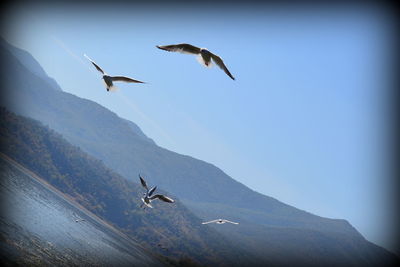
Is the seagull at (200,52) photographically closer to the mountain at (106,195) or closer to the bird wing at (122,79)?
the bird wing at (122,79)

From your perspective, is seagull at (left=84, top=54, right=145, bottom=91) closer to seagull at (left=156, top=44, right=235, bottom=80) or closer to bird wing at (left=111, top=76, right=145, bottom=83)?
bird wing at (left=111, top=76, right=145, bottom=83)

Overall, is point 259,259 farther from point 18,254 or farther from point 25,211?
point 18,254

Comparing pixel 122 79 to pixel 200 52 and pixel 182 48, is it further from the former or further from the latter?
pixel 200 52

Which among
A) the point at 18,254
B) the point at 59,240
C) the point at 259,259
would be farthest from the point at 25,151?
the point at 18,254

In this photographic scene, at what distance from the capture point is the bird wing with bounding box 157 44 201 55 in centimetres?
1462

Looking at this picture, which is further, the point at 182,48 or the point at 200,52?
the point at 200,52

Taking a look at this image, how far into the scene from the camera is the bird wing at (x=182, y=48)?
14616 mm

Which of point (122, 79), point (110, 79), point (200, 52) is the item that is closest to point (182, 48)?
point (200, 52)

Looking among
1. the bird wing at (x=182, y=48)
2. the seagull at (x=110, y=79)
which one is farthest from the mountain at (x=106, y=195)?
the bird wing at (x=182, y=48)

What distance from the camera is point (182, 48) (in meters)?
14.7

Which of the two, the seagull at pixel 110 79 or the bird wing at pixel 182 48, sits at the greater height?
the bird wing at pixel 182 48

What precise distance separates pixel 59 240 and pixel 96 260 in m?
4.75

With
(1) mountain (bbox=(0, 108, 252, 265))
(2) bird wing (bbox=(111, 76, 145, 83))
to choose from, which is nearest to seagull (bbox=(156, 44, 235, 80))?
(2) bird wing (bbox=(111, 76, 145, 83))

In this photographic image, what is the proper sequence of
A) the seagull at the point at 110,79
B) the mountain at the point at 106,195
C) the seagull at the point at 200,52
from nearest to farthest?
the seagull at the point at 200,52, the seagull at the point at 110,79, the mountain at the point at 106,195
